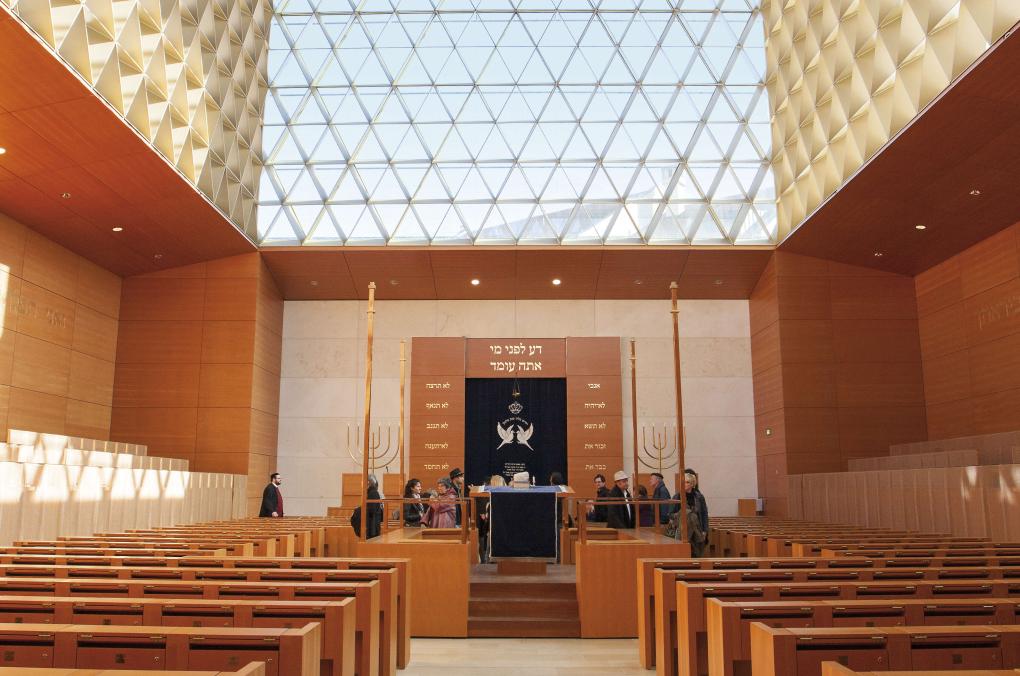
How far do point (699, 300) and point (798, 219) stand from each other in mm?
3678

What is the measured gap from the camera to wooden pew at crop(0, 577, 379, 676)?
4.30 metres

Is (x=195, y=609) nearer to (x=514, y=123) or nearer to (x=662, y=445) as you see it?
(x=662, y=445)

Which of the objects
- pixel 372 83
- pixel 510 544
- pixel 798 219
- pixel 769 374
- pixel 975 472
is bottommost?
pixel 510 544

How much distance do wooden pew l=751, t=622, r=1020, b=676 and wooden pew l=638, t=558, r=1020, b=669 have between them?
2.10 m

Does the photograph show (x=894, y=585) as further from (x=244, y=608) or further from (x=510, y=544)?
(x=510, y=544)

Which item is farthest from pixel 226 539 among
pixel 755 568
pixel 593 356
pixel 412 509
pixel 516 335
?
pixel 593 356

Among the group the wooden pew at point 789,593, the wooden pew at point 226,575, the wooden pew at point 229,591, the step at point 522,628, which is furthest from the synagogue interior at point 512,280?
the wooden pew at point 229,591

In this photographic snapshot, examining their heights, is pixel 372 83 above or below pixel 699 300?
above

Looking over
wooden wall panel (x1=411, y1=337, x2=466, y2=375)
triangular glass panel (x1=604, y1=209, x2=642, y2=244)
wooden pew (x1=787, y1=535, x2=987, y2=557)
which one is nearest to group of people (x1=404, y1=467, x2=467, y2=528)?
wooden pew (x1=787, y1=535, x2=987, y2=557)

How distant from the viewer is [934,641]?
3.18 metres

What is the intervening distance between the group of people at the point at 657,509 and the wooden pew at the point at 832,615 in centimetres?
487

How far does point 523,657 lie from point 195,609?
386cm

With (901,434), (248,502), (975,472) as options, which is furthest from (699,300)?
(248,502)

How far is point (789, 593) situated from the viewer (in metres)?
4.41
